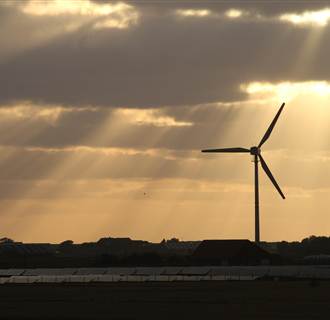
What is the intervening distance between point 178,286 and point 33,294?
1993 cm

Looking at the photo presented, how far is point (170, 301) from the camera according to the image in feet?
317

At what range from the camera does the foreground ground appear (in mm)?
81438

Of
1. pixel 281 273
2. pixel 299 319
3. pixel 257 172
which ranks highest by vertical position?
pixel 257 172

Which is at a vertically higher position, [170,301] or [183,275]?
[183,275]

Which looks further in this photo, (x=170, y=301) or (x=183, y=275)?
(x=183, y=275)

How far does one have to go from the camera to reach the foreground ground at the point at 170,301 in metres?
81.4

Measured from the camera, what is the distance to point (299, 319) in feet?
249

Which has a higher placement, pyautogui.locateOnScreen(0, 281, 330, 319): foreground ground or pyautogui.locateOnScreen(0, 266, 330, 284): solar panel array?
pyautogui.locateOnScreen(0, 266, 330, 284): solar panel array

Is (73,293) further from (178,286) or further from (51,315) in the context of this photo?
(51,315)

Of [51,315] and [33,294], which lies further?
[33,294]

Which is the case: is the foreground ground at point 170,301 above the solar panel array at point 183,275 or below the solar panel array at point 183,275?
below

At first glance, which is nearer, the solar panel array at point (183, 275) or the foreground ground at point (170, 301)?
the foreground ground at point (170, 301)

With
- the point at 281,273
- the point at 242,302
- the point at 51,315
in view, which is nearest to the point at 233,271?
the point at 281,273

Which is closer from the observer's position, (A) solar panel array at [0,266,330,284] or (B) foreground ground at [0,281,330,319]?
(B) foreground ground at [0,281,330,319]
